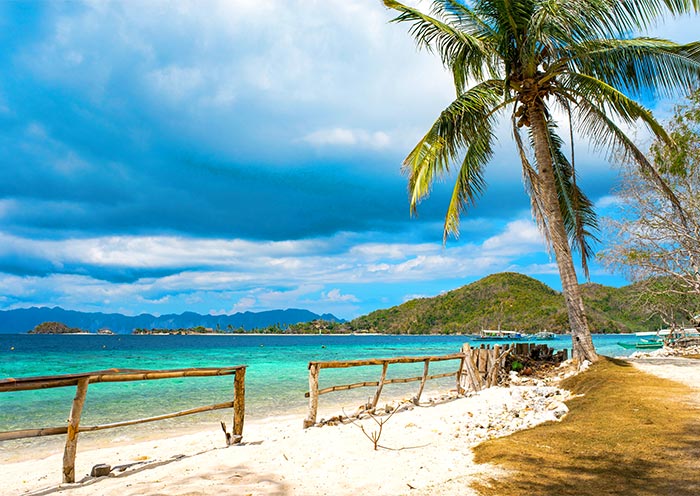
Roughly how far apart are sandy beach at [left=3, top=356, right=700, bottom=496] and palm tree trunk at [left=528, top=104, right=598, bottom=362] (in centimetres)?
210

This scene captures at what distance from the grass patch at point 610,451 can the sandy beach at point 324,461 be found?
327 mm

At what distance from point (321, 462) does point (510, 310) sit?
102m

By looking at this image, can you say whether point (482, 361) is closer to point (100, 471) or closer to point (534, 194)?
point (534, 194)

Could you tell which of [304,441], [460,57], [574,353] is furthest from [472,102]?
[304,441]

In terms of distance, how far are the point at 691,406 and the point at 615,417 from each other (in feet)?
4.03

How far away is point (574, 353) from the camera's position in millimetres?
11242

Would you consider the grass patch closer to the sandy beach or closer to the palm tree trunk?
the sandy beach

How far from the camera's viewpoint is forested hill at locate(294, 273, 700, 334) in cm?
9456

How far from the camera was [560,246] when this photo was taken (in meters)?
10.9

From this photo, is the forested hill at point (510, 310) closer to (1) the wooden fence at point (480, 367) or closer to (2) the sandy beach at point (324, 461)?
(1) the wooden fence at point (480, 367)

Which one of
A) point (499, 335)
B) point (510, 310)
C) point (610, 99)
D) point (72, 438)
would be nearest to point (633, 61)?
point (610, 99)

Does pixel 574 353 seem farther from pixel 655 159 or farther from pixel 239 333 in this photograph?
pixel 239 333

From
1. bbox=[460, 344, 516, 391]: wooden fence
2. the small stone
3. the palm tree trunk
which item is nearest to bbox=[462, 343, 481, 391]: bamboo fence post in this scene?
bbox=[460, 344, 516, 391]: wooden fence

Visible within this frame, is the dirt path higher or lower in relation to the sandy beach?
higher
